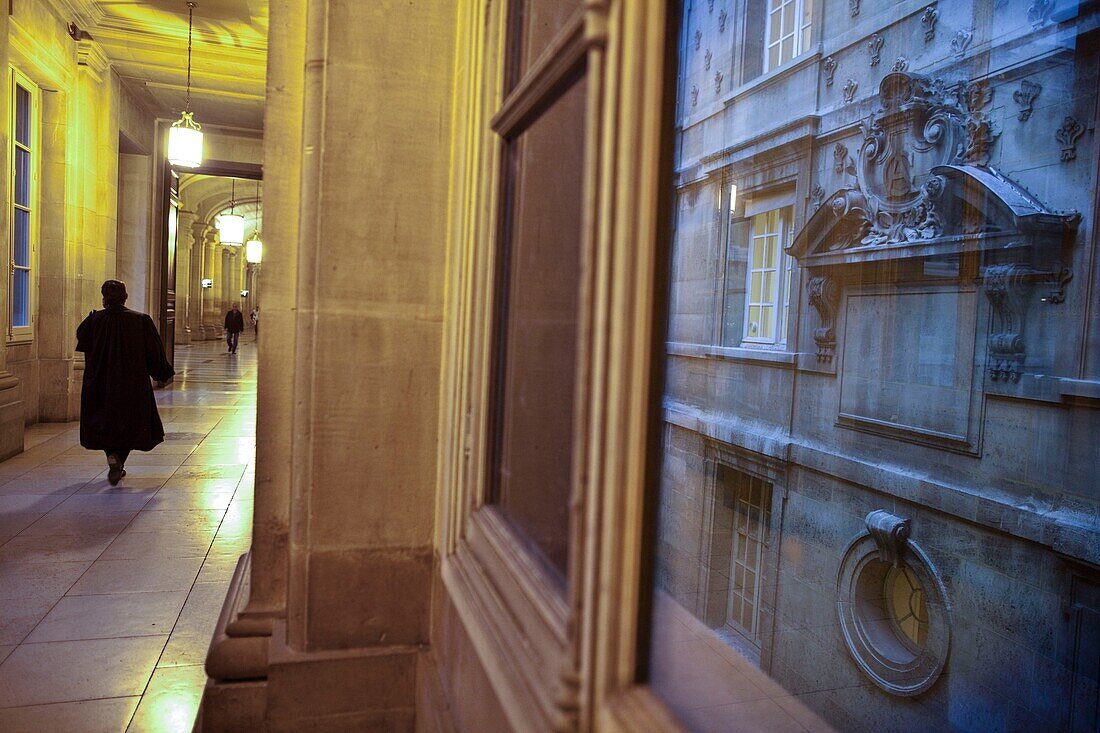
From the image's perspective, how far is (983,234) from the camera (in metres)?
9.57

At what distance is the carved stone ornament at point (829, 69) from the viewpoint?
1190 cm

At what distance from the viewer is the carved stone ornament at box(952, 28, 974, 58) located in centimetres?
945

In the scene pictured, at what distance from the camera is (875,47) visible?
1101 centimetres

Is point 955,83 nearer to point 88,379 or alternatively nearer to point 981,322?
point 981,322

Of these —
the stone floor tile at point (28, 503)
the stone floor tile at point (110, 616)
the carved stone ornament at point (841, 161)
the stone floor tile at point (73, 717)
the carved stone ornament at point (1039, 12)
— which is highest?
the carved stone ornament at point (1039, 12)

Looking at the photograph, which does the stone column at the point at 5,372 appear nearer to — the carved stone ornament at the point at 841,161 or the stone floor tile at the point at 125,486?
the stone floor tile at the point at 125,486

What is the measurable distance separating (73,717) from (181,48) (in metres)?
9.51

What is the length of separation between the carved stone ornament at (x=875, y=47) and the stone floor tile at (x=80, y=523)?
11.0m

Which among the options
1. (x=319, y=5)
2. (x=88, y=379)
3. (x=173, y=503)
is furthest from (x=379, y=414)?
(x=88, y=379)

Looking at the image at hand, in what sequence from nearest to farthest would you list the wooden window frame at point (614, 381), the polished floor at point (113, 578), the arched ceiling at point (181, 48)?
the wooden window frame at point (614, 381) → the polished floor at point (113, 578) → the arched ceiling at point (181, 48)

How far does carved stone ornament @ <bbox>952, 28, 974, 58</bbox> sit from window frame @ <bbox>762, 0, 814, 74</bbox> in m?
3.13

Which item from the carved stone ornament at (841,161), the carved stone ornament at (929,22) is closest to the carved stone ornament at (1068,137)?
the carved stone ornament at (929,22)

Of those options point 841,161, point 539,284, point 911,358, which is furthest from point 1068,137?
point 539,284

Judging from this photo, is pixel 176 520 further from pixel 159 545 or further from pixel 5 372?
pixel 5 372
